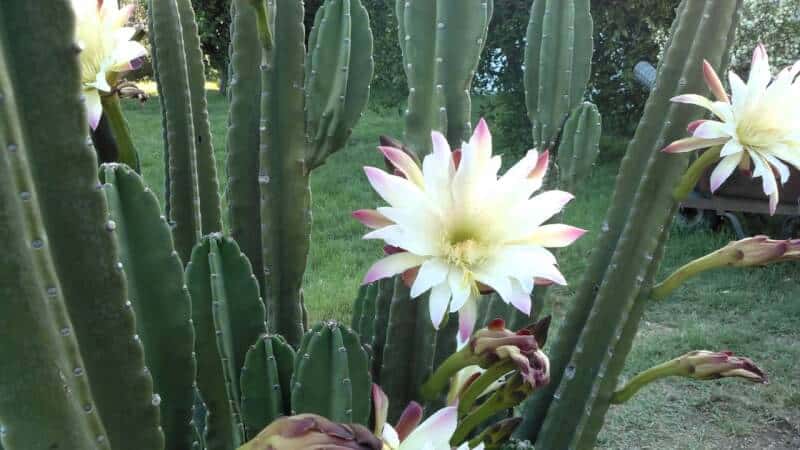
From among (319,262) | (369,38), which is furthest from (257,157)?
(319,262)

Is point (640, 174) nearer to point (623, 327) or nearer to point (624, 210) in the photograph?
point (624, 210)

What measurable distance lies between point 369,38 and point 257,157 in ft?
0.66

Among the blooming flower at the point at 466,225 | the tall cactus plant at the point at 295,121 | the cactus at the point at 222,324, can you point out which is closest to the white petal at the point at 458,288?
the blooming flower at the point at 466,225

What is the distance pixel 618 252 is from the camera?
0.89 metres

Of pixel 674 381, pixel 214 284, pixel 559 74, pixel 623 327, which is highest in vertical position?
pixel 559 74

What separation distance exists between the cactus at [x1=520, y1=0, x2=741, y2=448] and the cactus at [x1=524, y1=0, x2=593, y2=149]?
0.16m

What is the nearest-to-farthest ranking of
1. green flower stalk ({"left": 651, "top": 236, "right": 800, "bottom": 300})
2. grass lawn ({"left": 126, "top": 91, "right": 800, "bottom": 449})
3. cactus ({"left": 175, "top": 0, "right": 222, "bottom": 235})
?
green flower stalk ({"left": 651, "top": 236, "right": 800, "bottom": 300}), cactus ({"left": 175, "top": 0, "right": 222, "bottom": 235}), grass lawn ({"left": 126, "top": 91, "right": 800, "bottom": 449})

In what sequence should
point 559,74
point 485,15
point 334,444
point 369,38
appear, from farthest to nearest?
point 559,74, point 369,38, point 485,15, point 334,444

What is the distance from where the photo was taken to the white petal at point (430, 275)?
615mm

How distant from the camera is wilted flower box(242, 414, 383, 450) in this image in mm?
484

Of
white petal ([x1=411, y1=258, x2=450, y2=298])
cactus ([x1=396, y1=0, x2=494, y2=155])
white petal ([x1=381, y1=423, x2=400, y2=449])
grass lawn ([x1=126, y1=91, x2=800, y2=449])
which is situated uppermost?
cactus ([x1=396, y1=0, x2=494, y2=155])

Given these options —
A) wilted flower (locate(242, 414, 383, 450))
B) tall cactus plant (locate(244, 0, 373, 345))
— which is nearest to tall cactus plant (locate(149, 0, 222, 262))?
tall cactus plant (locate(244, 0, 373, 345))

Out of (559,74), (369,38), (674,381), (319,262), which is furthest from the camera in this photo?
(319,262)

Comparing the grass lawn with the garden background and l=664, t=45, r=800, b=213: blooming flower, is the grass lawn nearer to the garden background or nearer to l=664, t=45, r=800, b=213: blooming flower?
the garden background
